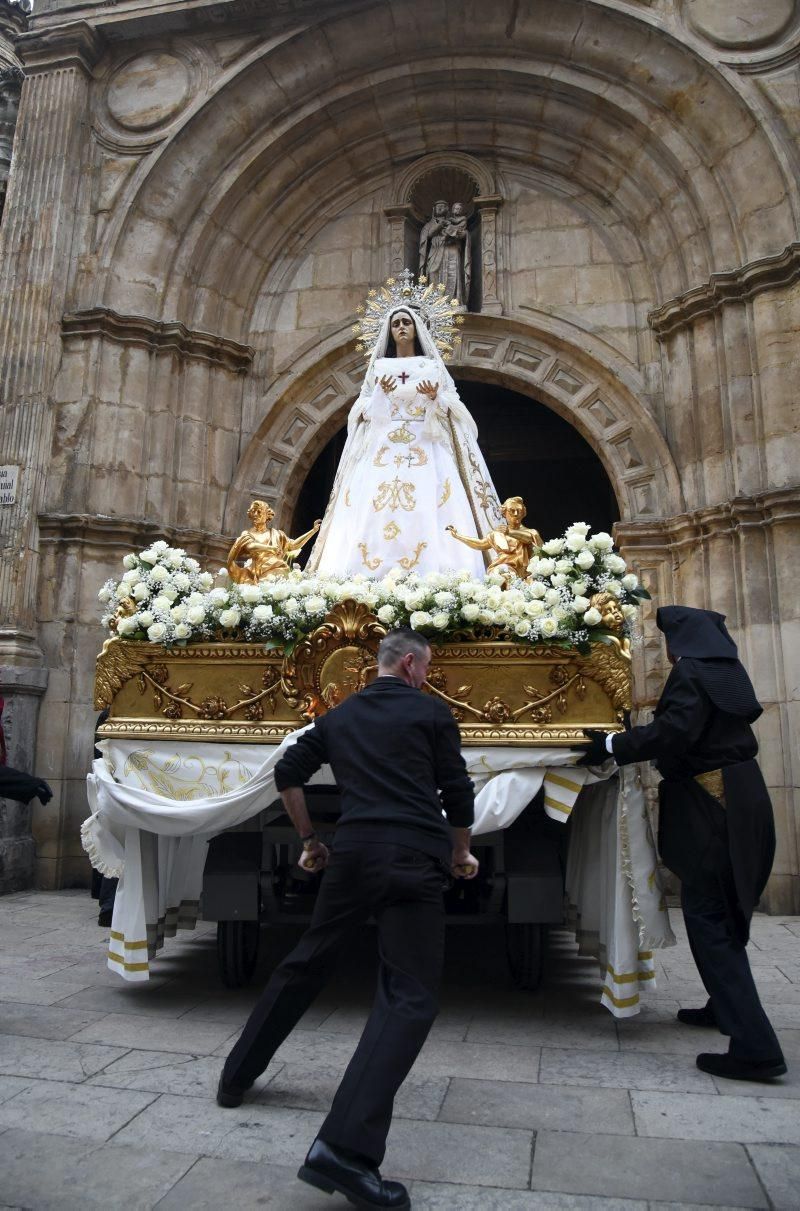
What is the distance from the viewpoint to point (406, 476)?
6129mm

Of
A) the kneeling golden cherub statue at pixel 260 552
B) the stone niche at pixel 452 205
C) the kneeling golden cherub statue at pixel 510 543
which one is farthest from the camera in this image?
the stone niche at pixel 452 205

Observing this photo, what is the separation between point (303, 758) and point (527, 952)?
230 cm

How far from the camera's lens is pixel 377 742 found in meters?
3.11

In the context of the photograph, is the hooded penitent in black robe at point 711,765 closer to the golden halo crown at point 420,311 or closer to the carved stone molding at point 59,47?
the golden halo crown at point 420,311

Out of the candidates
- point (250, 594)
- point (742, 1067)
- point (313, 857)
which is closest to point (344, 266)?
point (250, 594)

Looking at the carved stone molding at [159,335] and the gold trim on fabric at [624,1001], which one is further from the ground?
the carved stone molding at [159,335]

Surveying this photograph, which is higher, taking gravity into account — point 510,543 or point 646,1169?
point 510,543

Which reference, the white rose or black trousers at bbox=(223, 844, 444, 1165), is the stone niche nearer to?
the white rose

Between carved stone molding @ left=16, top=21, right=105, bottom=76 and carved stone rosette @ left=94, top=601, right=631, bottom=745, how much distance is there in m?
8.72

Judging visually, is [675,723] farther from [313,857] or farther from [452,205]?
[452,205]

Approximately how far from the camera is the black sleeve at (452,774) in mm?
3164

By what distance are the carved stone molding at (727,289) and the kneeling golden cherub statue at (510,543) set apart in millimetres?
4827

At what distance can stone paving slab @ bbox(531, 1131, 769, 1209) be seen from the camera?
269cm

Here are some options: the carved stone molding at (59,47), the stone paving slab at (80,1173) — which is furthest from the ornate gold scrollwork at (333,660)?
the carved stone molding at (59,47)
